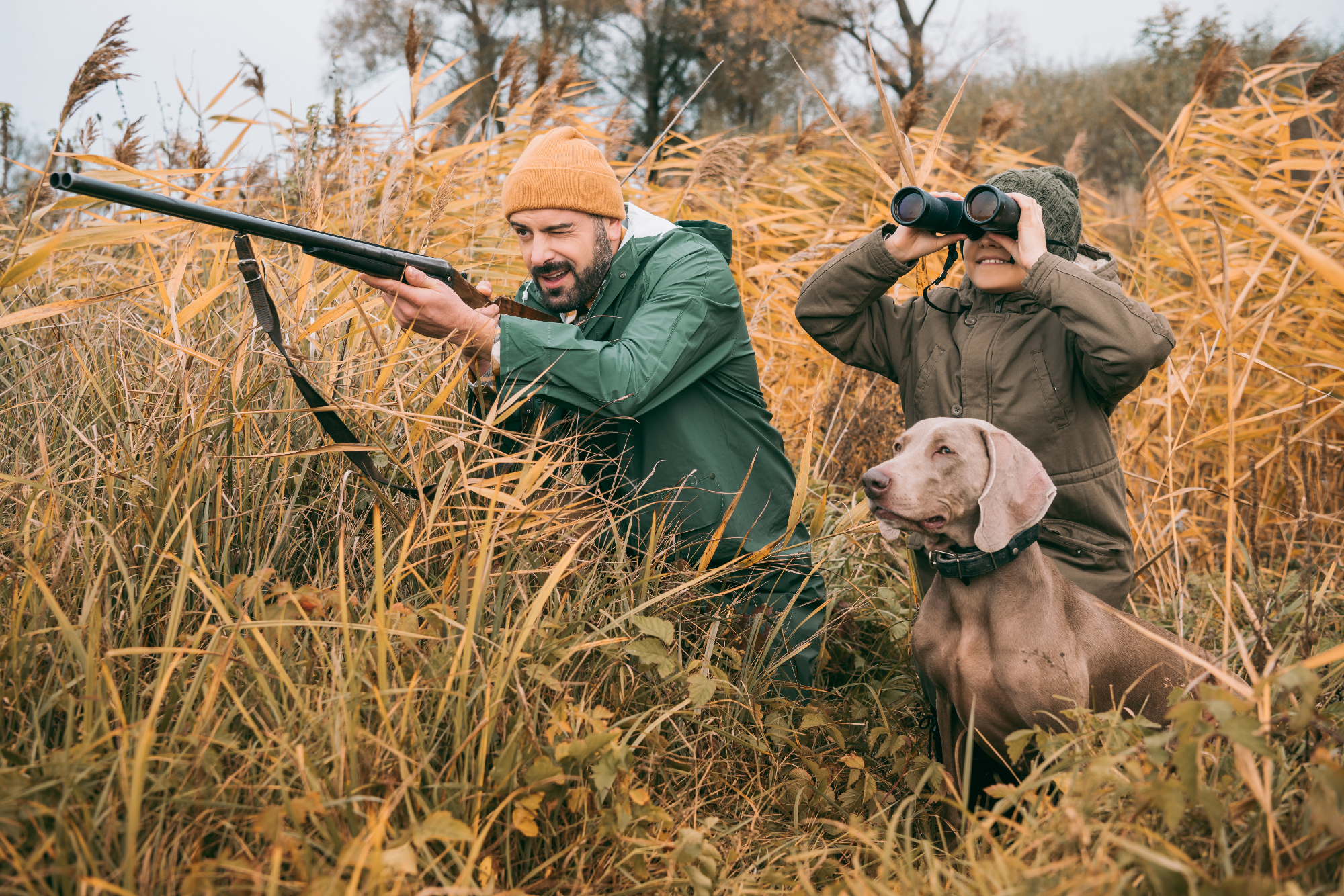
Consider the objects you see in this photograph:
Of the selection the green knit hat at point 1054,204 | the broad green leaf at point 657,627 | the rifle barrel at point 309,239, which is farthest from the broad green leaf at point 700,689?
the green knit hat at point 1054,204

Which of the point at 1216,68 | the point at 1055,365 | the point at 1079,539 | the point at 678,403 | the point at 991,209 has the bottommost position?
the point at 1079,539

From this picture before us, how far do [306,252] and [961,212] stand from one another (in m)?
1.96

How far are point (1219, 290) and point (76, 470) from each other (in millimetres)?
5070

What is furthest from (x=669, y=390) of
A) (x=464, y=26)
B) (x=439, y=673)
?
(x=464, y=26)

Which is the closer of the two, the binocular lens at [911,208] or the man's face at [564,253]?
the binocular lens at [911,208]

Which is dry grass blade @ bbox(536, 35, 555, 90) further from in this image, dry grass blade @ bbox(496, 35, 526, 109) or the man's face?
the man's face

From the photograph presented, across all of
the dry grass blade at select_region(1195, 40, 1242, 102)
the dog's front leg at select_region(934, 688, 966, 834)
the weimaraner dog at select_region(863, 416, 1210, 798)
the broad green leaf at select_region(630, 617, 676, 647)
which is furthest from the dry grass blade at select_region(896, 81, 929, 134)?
the broad green leaf at select_region(630, 617, 676, 647)

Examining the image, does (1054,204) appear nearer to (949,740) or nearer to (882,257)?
(882,257)

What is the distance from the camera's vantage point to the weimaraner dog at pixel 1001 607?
2.20m

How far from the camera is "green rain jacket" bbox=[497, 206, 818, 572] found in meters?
2.48

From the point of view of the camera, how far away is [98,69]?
2.49m

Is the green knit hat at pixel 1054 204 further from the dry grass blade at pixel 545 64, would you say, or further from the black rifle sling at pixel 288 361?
the dry grass blade at pixel 545 64

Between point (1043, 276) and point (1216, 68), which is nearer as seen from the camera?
point (1043, 276)

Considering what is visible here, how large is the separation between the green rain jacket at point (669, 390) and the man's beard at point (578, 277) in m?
0.06
